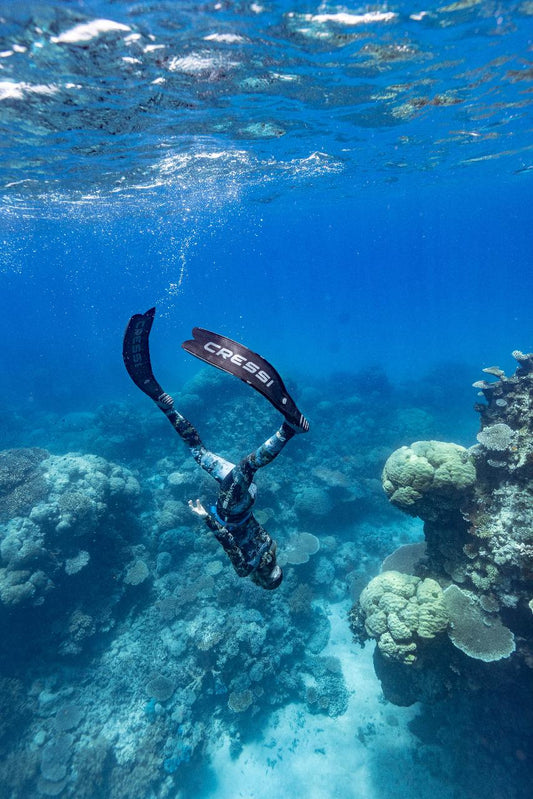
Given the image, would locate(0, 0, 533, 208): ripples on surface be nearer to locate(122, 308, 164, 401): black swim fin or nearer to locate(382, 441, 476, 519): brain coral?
locate(122, 308, 164, 401): black swim fin

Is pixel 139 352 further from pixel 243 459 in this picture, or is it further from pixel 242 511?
pixel 242 511

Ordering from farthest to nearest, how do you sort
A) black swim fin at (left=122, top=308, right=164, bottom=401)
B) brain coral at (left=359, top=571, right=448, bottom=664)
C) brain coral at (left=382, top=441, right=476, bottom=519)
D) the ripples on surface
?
the ripples on surface < brain coral at (left=382, top=441, right=476, bottom=519) < brain coral at (left=359, top=571, right=448, bottom=664) < black swim fin at (left=122, top=308, right=164, bottom=401)

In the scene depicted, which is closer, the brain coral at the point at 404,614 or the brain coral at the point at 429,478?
the brain coral at the point at 404,614

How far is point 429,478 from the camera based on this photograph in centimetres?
662

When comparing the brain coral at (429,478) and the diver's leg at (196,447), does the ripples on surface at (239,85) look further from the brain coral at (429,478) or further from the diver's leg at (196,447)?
the brain coral at (429,478)

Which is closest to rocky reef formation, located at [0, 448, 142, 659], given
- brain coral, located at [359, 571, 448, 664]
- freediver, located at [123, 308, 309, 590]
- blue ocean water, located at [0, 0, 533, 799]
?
blue ocean water, located at [0, 0, 533, 799]

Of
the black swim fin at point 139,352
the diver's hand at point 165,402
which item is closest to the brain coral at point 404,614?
the diver's hand at point 165,402

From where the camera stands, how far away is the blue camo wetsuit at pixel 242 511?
15.9 feet

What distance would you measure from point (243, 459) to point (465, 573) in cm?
489

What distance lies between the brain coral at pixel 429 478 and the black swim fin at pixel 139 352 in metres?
4.52

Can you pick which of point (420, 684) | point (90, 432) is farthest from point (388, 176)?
point (420, 684)

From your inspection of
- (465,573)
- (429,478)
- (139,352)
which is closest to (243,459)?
(139,352)

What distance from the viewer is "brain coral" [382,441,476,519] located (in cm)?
653

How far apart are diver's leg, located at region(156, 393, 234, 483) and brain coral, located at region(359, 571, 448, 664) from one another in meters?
3.93
